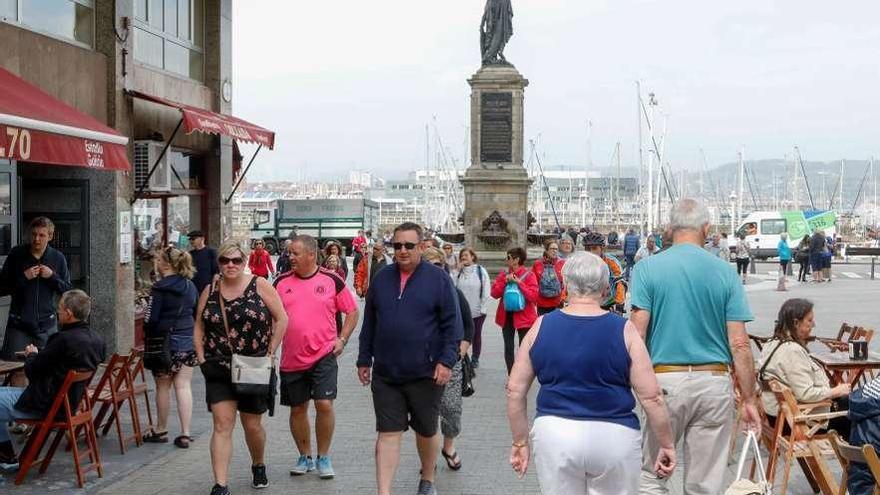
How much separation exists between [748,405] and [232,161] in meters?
15.1

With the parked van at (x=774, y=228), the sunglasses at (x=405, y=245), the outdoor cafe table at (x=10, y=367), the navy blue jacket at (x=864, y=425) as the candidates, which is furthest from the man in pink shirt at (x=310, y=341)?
the parked van at (x=774, y=228)

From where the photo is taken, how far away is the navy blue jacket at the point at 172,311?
9721mm

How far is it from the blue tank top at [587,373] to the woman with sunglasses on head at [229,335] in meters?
3.18

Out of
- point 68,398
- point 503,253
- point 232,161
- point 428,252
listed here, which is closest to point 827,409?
point 428,252

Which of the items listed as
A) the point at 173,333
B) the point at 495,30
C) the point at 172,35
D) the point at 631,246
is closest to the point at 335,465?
the point at 173,333

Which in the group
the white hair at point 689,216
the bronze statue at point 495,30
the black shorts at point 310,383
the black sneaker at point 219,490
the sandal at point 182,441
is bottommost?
the sandal at point 182,441

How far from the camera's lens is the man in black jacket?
1031cm

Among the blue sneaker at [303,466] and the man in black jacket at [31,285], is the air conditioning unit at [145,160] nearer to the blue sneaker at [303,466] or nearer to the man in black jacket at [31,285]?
the man in black jacket at [31,285]

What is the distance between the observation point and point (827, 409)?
7.80 meters

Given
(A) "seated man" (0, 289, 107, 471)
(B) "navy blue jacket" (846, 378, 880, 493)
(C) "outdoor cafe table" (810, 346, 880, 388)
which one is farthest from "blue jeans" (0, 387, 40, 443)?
(C) "outdoor cafe table" (810, 346, 880, 388)

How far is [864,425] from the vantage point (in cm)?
576

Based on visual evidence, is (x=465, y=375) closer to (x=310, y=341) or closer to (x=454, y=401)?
(x=454, y=401)

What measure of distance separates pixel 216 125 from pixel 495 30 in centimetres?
1662

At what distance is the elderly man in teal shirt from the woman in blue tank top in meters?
0.82
